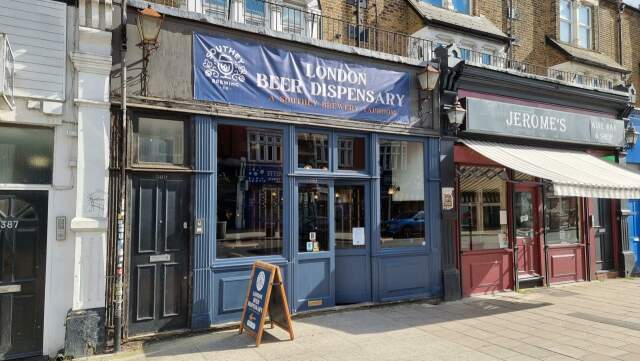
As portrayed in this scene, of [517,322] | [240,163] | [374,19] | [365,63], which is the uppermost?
[374,19]

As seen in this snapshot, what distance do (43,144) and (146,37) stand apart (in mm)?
1957

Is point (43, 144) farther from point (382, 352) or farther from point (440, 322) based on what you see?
point (440, 322)

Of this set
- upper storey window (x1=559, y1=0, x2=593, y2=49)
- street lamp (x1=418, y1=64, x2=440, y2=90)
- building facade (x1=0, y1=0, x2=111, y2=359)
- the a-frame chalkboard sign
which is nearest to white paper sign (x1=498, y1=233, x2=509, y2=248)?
street lamp (x1=418, y1=64, x2=440, y2=90)

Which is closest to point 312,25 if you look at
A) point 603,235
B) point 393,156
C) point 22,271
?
point 393,156

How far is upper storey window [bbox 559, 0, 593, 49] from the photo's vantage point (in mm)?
14883

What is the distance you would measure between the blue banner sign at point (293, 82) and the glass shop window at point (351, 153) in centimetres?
45

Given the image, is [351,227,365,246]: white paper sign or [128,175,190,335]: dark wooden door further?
[351,227,365,246]: white paper sign

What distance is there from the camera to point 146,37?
5.90m

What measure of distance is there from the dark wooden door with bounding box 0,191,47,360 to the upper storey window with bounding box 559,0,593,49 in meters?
15.9

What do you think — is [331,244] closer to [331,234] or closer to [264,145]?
[331,234]

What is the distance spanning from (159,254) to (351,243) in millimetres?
3372

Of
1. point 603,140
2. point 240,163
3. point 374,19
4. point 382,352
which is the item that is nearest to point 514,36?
point 603,140

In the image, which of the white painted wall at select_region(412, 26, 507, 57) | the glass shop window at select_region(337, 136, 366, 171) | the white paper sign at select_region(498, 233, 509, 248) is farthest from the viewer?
the white painted wall at select_region(412, 26, 507, 57)

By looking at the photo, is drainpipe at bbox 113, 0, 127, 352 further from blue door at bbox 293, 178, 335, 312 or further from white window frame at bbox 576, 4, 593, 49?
white window frame at bbox 576, 4, 593, 49
